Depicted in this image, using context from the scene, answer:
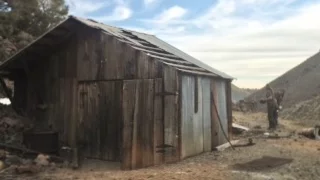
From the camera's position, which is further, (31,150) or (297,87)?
(297,87)

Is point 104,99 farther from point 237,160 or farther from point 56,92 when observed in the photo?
point 237,160

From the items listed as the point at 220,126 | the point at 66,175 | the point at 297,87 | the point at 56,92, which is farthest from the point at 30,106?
the point at 297,87

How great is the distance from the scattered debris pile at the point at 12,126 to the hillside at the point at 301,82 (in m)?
36.2

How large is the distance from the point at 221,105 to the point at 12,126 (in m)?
8.32

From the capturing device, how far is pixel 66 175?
12.1 m

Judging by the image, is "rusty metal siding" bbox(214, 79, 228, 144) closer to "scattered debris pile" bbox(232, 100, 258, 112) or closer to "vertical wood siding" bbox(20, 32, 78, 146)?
"vertical wood siding" bbox(20, 32, 78, 146)

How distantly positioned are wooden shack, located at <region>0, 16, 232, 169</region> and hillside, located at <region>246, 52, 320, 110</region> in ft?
113

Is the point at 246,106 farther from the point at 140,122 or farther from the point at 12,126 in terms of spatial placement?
the point at 140,122

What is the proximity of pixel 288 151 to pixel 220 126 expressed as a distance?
113 inches

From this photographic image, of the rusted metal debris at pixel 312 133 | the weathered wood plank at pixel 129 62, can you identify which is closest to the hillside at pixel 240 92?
the rusted metal debris at pixel 312 133

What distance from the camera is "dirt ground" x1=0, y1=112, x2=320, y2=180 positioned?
36.6ft

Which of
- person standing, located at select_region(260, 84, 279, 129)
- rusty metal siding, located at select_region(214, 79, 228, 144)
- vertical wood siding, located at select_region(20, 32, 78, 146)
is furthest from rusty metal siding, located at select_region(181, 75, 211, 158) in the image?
person standing, located at select_region(260, 84, 279, 129)

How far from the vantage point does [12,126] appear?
51.9 ft

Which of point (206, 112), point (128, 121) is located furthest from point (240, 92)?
point (128, 121)
